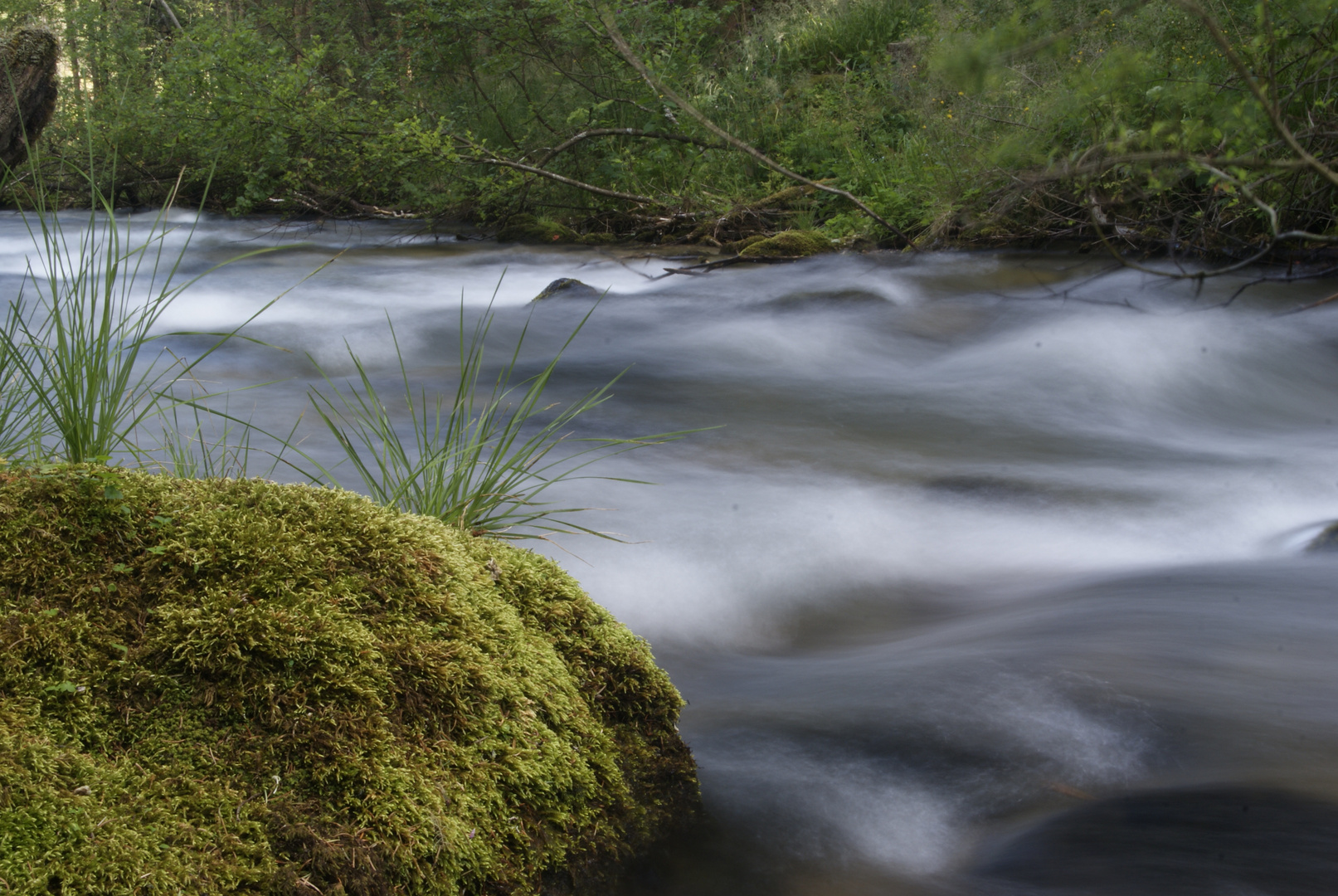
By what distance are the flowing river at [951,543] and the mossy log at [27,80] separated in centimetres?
162

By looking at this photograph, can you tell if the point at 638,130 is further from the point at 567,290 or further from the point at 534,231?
the point at 567,290

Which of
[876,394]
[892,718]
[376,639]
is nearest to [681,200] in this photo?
[876,394]

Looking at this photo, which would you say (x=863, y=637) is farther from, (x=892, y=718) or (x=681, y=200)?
(x=681, y=200)

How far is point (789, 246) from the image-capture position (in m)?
9.28

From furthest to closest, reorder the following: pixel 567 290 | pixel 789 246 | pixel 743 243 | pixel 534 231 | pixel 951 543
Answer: pixel 534 231, pixel 743 243, pixel 789 246, pixel 567 290, pixel 951 543

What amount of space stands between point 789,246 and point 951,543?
18.3 feet

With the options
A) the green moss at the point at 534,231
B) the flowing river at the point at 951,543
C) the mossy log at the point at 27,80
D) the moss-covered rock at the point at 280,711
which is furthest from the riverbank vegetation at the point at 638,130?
the moss-covered rock at the point at 280,711

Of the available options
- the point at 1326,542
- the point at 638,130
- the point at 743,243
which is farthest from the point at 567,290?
the point at 1326,542

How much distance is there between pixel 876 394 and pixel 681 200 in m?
4.73

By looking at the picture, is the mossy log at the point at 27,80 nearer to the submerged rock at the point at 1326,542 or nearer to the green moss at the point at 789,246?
the green moss at the point at 789,246

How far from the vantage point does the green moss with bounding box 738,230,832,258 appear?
9.26 m

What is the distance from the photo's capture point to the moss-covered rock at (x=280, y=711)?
4.30 feet

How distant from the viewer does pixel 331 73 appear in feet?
51.6

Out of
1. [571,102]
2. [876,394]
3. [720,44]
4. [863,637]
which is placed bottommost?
[863,637]
